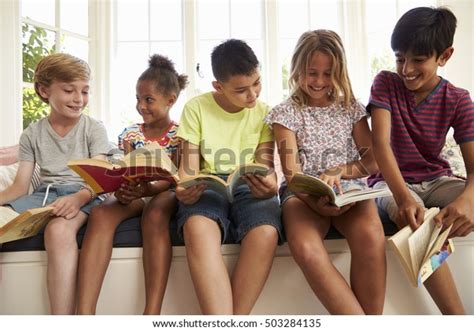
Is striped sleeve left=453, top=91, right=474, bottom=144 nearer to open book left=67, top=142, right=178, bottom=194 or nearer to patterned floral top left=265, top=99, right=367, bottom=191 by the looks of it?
patterned floral top left=265, top=99, right=367, bottom=191

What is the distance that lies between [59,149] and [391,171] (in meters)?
1.04

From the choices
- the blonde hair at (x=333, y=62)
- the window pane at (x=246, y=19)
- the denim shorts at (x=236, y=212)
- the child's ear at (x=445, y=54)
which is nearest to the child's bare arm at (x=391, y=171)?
the blonde hair at (x=333, y=62)

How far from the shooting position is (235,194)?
1.40m

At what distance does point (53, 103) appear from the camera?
1.54 meters

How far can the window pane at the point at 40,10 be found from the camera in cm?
284

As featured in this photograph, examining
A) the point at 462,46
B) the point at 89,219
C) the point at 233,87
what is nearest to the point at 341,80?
the point at 233,87

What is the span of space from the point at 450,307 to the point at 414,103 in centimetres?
59

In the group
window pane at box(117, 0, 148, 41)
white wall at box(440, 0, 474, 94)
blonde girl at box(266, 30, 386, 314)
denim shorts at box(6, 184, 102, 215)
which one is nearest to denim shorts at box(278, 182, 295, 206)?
blonde girl at box(266, 30, 386, 314)

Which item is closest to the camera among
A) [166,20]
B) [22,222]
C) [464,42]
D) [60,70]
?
[22,222]

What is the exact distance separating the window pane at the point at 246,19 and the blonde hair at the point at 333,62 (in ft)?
5.91

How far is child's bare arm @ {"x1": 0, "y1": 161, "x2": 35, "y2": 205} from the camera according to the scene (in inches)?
57.7

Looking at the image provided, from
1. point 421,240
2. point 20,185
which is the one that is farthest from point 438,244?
point 20,185

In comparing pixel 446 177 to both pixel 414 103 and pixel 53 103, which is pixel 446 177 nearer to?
pixel 414 103

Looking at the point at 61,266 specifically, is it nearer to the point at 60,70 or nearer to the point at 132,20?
the point at 60,70
